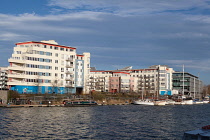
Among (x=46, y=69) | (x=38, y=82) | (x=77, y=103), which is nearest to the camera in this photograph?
(x=77, y=103)

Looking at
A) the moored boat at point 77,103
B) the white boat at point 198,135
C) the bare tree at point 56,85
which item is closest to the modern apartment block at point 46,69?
the bare tree at point 56,85

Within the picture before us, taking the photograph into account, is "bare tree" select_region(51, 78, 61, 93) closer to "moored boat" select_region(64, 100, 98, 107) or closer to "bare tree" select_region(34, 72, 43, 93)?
"bare tree" select_region(34, 72, 43, 93)

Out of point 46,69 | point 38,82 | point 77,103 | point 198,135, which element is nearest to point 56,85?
point 46,69

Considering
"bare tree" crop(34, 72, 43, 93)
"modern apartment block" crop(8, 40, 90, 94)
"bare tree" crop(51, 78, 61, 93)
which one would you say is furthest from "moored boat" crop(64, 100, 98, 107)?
"bare tree" crop(34, 72, 43, 93)

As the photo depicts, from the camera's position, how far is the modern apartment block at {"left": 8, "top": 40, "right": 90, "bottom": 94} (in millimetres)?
129500

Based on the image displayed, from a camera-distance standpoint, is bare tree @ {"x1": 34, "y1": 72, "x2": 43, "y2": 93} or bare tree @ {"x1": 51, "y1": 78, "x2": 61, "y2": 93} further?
bare tree @ {"x1": 51, "y1": 78, "x2": 61, "y2": 93}

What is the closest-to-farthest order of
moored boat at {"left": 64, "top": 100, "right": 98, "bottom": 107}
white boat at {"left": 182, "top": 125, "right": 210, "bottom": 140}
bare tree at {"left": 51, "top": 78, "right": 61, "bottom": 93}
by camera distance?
white boat at {"left": 182, "top": 125, "right": 210, "bottom": 140}, moored boat at {"left": 64, "top": 100, "right": 98, "bottom": 107}, bare tree at {"left": 51, "top": 78, "right": 61, "bottom": 93}

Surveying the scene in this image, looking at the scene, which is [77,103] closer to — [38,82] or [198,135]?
[38,82]

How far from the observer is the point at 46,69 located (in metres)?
138

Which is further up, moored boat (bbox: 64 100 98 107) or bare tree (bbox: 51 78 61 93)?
bare tree (bbox: 51 78 61 93)

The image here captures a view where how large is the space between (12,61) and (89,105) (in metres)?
36.7

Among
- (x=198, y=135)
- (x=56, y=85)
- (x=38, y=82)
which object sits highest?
(x=38, y=82)

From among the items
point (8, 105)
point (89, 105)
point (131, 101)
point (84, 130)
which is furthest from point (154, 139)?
point (131, 101)

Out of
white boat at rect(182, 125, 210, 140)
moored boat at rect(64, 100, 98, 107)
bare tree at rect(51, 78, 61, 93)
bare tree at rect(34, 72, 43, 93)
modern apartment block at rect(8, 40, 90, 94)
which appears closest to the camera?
white boat at rect(182, 125, 210, 140)
